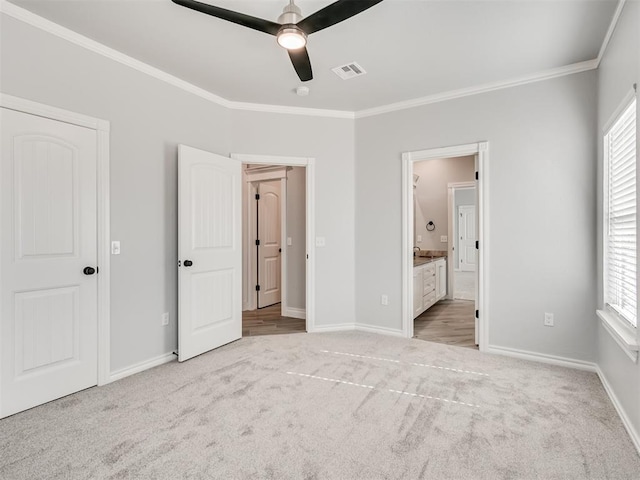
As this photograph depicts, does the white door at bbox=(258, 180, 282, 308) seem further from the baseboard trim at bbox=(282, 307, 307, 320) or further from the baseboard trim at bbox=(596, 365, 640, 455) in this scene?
the baseboard trim at bbox=(596, 365, 640, 455)

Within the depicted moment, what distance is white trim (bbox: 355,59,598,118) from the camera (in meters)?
3.08

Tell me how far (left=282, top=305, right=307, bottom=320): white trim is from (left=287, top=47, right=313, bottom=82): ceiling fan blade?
129 inches

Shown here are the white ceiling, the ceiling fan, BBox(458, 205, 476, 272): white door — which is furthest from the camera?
BBox(458, 205, 476, 272): white door

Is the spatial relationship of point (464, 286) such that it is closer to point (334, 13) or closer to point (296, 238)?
point (296, 238)

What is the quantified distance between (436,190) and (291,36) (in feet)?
16.2

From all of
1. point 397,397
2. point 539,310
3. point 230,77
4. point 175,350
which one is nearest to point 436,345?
point 539,310

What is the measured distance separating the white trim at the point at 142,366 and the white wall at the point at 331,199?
66.9 inches

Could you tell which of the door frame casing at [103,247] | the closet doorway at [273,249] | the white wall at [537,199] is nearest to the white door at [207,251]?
the door frame casing at [103,247]

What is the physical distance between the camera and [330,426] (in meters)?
2.16

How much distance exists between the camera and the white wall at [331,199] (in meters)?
4.18

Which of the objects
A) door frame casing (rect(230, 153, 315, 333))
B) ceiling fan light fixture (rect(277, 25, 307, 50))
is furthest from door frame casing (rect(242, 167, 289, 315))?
ceiling fan light fixture (rect(277, 25, 307, 50))

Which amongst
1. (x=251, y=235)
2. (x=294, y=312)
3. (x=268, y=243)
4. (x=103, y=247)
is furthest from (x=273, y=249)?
(x=103, y=247)

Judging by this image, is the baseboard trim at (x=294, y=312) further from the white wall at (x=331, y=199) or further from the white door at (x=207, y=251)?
the white door at (x=207, y=251)

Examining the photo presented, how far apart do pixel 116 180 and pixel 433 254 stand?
201 inches
